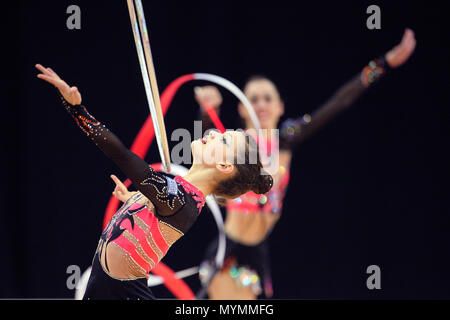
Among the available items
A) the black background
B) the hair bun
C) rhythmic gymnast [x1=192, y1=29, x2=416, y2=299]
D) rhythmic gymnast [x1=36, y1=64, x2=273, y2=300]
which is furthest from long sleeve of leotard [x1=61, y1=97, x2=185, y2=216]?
the black background

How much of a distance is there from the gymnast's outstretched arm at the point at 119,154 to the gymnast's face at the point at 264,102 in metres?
1.81

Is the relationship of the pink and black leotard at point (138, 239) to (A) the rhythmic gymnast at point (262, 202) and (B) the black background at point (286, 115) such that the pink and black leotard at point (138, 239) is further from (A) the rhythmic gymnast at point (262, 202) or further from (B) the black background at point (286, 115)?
(B) the black background at point (286, 115)

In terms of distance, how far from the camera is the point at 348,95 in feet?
12.0

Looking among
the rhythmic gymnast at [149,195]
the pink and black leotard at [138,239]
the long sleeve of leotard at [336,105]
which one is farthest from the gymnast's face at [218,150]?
the long sleeve of leotard at [336,105]

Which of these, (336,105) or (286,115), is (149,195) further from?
(286,115)

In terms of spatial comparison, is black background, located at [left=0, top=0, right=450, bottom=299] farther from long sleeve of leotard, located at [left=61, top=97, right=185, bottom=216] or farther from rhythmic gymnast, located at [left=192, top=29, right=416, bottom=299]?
long sleeve of leotard, located at [left=61, top=97, right=185, bottom=216]

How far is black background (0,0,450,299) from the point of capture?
373 cm

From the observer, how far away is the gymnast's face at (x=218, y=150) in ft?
6.98

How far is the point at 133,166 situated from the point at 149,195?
0.12m

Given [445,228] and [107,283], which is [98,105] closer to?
[107,283]

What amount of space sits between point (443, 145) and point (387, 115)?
480mm

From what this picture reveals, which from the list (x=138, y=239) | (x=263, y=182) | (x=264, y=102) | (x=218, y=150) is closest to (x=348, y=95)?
(x=264, y=102)

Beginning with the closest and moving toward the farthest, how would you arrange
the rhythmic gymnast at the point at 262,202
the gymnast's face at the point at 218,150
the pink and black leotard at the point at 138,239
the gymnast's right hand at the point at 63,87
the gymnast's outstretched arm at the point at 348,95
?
the gymnast's right hand at the point at 63,87
the pink and black leotard at the point at 138,239
the gymnast's face at the point at 218,150
the rhythmic gymnast at the point at 262,202
the gymnast's outstretched arm at the point at 348,95
